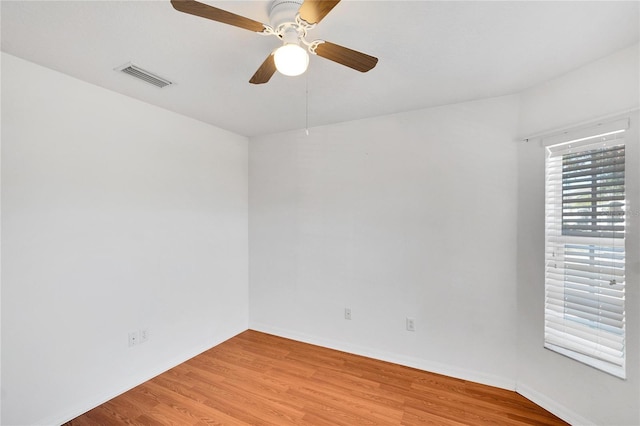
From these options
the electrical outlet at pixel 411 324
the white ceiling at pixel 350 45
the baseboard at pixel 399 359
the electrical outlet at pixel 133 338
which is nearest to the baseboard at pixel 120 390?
the electrical outlet at pixel 133 338

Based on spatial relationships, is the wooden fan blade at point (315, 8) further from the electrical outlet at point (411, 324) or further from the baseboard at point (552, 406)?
the baseboard at point (552, 406)

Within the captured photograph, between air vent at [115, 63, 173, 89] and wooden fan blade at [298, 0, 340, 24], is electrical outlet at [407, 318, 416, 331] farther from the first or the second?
air vent at [115, 63, 173, 89]

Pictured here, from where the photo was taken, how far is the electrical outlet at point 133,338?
7.70 feet

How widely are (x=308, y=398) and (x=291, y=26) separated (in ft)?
8.23

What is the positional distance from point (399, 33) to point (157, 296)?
2.81m

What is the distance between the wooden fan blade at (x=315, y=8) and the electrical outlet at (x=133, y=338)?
2.68 metres

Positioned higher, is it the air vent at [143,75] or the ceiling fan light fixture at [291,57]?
the air vent at [143,75]

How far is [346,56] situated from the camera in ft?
4.53

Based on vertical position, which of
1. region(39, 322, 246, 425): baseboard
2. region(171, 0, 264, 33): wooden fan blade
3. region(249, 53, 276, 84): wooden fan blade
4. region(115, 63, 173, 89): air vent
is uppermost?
region(115, 63, 173, 89): air vent

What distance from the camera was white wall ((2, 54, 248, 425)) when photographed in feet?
5.81

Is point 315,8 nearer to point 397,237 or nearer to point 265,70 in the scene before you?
point 265,70

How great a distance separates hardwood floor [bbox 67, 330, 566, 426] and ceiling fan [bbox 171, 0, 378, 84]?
7.43 ft

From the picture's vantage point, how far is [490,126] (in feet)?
7.73

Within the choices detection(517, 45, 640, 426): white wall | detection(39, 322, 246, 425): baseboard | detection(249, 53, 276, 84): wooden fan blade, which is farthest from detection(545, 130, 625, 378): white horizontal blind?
detection(39, 322, 246, 425): baseboard
